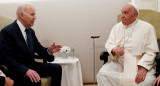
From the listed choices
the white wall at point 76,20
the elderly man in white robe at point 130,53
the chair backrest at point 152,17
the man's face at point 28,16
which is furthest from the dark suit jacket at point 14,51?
the chair backrest at point 152,17

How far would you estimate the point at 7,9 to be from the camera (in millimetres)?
4121

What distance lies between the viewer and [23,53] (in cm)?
250

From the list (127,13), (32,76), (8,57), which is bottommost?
(32,76)

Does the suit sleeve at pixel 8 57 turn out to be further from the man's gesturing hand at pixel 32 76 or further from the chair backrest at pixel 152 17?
the chair backrest at pixel 152 17

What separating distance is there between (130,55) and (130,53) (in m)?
0.03

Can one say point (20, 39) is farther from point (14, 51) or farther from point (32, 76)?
point (32, 76)

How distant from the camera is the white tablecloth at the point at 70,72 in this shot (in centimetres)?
351

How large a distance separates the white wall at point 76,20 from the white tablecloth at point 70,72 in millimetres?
612

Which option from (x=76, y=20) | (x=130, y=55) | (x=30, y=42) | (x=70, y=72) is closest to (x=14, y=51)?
(x=30, y=42)

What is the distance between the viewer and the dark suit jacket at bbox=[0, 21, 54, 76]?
238 centimetres

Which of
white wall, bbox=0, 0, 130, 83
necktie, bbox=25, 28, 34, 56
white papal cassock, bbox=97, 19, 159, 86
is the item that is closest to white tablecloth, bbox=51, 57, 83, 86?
white wall, bbox=0, 0, 130, 83

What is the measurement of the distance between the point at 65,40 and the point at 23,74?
6.18 ft

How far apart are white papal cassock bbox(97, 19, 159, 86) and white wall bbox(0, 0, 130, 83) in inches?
38.6

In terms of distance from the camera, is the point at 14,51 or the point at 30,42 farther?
the point at 30,42
